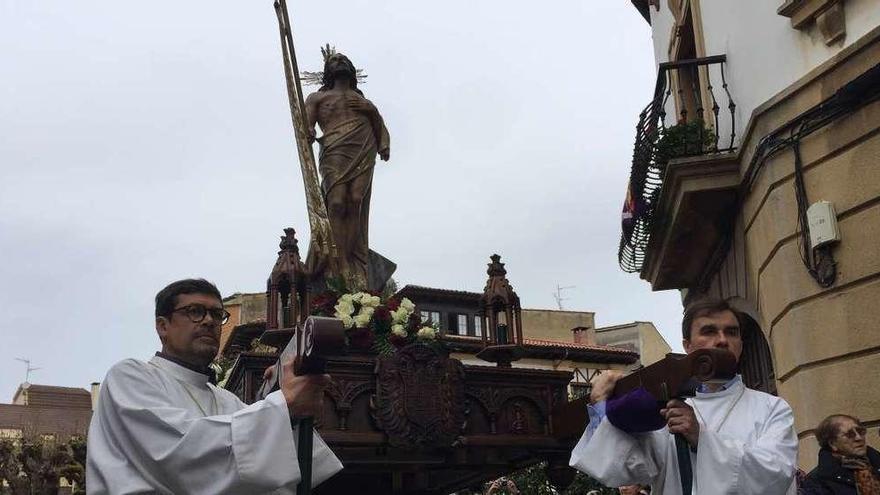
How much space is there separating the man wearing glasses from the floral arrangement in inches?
61.2

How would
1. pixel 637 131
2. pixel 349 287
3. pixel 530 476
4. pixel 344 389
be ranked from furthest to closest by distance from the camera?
pixel 530 476, pixel 637 131, pixel 349 287, pixel 344 389

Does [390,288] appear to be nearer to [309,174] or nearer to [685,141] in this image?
[309,174]

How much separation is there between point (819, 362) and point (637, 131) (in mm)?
3644

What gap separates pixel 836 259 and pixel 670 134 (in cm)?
254

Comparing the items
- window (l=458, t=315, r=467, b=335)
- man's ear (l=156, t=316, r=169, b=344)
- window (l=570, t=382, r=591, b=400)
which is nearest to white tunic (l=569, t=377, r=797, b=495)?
window (l=570, t=382, r=591, b=400)

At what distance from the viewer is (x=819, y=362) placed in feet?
23.2

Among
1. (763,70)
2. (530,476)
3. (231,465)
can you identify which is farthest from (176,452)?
(530,476)

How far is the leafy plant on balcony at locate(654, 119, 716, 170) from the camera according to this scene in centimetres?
905

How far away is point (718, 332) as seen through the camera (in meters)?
3.04

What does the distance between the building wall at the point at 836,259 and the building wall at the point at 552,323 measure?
30.4 metres

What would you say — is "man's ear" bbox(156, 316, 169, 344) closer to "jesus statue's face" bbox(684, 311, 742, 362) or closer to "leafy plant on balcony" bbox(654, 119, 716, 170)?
"jesus statue's face" bbox(684, 311, 742, 362)

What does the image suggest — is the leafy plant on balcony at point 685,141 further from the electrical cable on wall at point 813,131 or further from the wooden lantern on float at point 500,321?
the wooden lantern on float at point 500,321

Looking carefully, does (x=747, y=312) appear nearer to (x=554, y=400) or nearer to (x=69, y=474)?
(x=554, y=400)

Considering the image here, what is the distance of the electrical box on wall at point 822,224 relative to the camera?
6973mm
